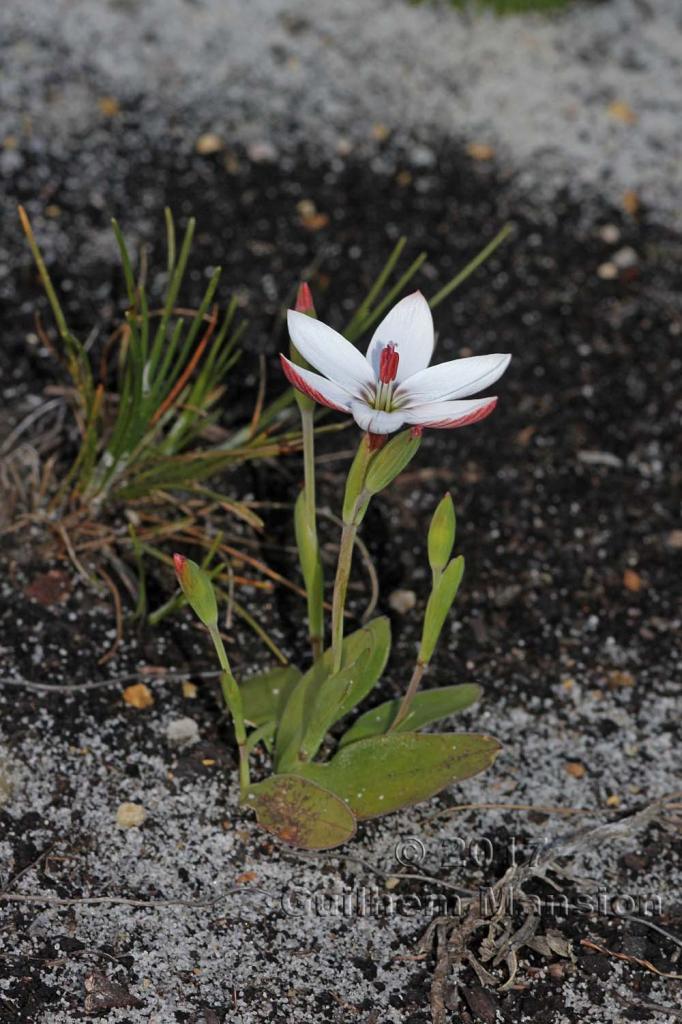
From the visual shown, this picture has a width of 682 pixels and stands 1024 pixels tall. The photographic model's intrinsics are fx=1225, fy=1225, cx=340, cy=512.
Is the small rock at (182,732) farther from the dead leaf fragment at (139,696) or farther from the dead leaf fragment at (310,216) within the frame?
the dead leaf fragment at (310,216)

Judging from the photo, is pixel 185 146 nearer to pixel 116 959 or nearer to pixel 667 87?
pixel 667 87

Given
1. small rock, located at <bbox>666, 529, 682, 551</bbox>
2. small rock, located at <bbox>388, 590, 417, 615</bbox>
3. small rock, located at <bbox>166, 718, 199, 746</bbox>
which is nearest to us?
small rock, located at <bbox>166, 718, 199, 746</bbox>

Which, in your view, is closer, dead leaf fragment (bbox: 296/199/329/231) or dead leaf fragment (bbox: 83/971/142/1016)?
dead leaf fragment (bbox: 83/971/142/1016)

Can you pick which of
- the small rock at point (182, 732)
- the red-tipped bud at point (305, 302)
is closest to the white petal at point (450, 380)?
the red-tipped bud at point (305, 302)

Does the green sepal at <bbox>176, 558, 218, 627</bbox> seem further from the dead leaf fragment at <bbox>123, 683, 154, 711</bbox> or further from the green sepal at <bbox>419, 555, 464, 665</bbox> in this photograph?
the dead leaf fragment at <bbox>123, 683, 154, 711</bbox>

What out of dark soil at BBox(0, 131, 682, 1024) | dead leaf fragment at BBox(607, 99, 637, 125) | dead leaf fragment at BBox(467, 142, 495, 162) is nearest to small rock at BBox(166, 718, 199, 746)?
dark soil at BBox(0, 131, 682, 1024)

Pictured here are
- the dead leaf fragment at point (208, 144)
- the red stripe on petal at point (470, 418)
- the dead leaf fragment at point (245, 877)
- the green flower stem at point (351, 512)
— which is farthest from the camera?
the dead leaf fragment at point (208, 144)
